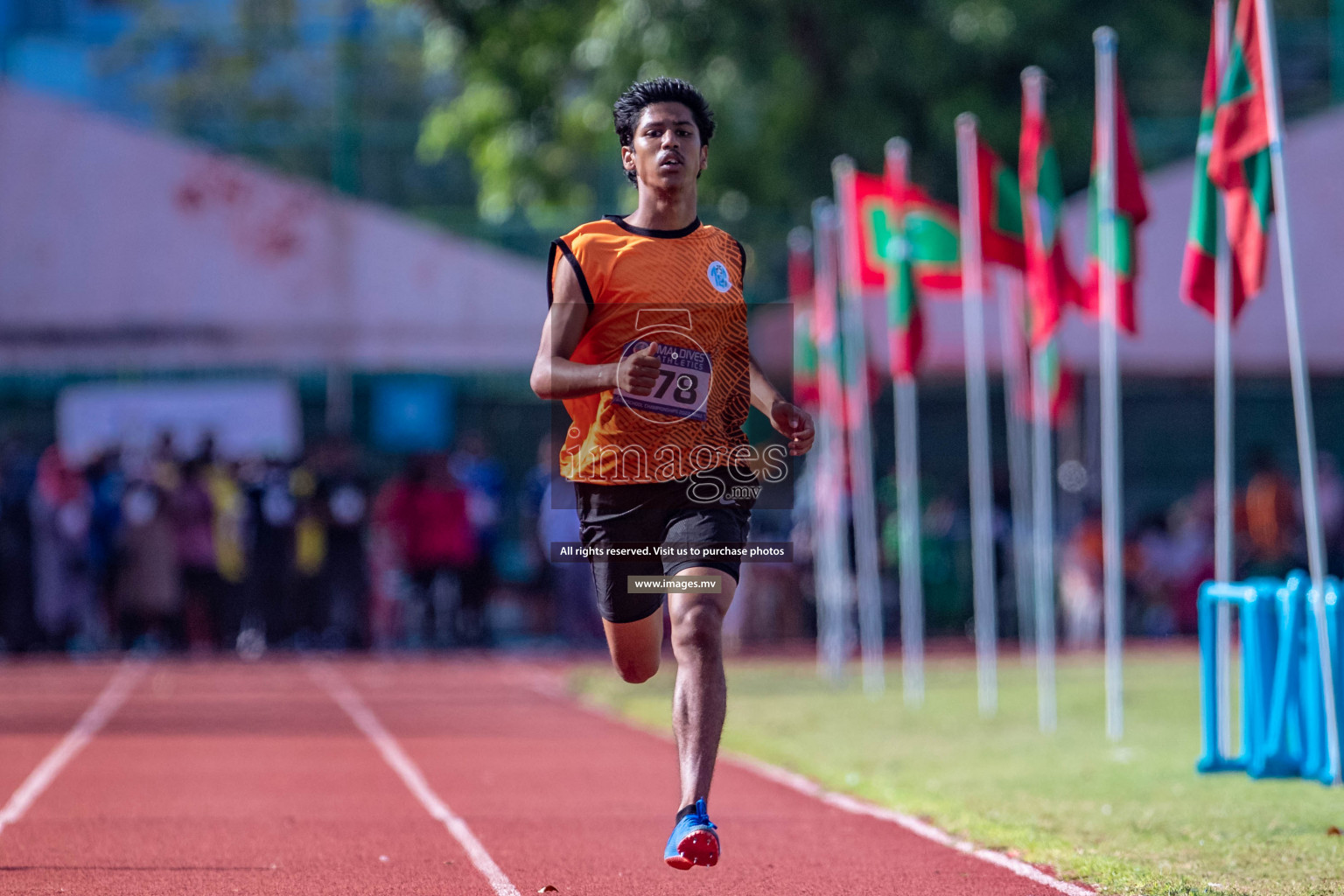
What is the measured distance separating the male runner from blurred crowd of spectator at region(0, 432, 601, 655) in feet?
46.3

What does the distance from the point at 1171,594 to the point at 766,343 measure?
533cm

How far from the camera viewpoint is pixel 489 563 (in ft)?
70.2

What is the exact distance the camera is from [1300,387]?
28.7 feet

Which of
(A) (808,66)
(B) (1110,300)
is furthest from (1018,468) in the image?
(B) (1110,300)

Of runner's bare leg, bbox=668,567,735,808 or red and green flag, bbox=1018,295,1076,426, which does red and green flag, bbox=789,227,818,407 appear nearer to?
red and green flag, bbox=1018,295,1076,426

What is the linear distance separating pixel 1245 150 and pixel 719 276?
4361 millimetres

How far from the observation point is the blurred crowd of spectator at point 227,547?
2059cm

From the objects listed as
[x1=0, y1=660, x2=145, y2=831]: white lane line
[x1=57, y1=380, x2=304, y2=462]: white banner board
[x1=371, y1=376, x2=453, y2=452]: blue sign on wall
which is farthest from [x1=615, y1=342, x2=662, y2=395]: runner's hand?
[x1=371, y1=376, x2=453, y2=452]: blue sign on wall

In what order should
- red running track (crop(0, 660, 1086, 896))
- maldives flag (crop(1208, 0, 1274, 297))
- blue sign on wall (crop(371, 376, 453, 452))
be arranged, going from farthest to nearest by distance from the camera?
1. blue sign on wall (crop(371, 376, 453, 452))
2. maldives flag (crop(1208, 0, 1274, 297))
3. red running track (crop(0, 660, 1086, 896))

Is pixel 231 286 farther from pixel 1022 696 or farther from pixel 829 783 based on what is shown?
pixel 829 783

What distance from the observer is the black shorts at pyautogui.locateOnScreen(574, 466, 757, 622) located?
233 inches

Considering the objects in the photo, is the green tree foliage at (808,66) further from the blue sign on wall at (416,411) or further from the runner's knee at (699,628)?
the runner's knee at (699,628)

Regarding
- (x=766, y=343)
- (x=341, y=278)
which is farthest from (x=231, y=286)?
(x=766, y=343)

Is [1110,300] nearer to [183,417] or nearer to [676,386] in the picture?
[676,386]
